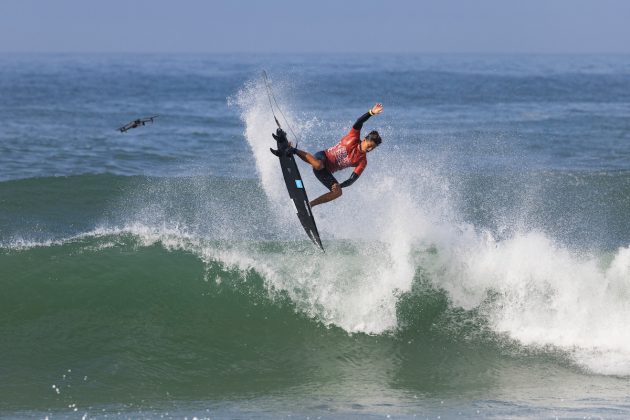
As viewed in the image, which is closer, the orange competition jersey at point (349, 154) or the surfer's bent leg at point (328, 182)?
the orange competition jersey at point (349, 154)

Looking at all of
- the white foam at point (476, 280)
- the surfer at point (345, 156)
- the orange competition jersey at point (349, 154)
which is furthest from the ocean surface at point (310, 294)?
the orange competition jersey at point (349, 154)

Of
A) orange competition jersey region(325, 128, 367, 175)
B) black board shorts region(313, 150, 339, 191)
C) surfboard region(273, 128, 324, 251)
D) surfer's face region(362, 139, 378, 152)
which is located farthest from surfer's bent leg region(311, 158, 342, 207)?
surfer's face region(362, 139, 378, 152)

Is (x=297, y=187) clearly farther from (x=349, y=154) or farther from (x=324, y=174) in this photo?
(x=349, y=154)

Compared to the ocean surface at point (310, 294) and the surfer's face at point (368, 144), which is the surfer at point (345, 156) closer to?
the surfer's face at point (368, 144)

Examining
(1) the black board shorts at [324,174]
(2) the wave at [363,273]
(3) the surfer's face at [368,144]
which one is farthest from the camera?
(2) the wave at [363,273]

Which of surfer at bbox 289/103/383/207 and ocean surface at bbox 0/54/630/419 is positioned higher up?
surfer at bbox 289/103/383/207

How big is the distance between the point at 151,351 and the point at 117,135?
17029mm

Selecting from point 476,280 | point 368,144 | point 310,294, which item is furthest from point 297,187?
point 476,280

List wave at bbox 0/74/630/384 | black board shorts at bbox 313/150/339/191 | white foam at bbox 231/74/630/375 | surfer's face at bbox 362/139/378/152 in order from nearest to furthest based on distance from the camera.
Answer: surfer's face at bbox 362/139/378/152 < black board shorts at bbox 313/150/339/191 < white foam at bbox 231/74/630/375 < wave at bbox 0/74/630/384

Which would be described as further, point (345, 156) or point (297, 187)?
point (297, 187)

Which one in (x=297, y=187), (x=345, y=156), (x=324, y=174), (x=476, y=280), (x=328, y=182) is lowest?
(x=476, y=280)

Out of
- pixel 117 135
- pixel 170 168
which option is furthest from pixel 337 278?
pixel 117 135

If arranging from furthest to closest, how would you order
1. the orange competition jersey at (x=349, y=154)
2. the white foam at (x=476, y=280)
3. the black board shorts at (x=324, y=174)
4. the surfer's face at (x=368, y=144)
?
the white foam at (x=476, y=280)
the black board shorts at (x=324, y=174)
the orange competition jersey at (x=349, y=154)
the surfer's face at (x=368, y=144)

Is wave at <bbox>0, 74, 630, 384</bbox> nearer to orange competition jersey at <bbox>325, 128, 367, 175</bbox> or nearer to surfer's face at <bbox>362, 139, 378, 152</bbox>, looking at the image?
orange competition jersey at <bbox>325, 128, 367, 175</bbox>
